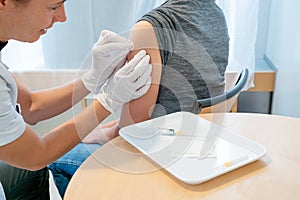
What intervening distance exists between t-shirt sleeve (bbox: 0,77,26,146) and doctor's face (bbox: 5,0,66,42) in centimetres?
14

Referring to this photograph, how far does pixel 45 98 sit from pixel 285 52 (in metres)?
1.28

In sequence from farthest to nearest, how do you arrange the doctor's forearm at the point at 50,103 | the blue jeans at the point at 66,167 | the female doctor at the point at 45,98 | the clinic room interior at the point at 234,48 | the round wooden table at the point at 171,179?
the clinic room interior at the point at 234,48 < the doctor's forearm at the point at 50,103 < the blue jeans at the point at 66,167 < the female doctor at the point at 45,98 < the round wooden table at the point at 171,179

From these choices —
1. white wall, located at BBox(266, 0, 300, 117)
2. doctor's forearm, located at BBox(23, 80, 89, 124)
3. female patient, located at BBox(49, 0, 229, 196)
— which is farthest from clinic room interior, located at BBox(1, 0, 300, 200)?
female patient, located at BBox(49, 0, 229, 196)

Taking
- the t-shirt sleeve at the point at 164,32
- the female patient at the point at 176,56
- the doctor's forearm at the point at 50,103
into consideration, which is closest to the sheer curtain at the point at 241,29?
the female patient at the point at 176,56

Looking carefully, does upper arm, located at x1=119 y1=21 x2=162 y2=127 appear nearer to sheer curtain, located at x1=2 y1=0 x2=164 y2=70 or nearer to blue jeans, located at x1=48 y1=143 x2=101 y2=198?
Result: blue jeans, located at x1=48 y1=143 x2=101 y2=198

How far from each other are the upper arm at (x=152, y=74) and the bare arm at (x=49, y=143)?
8 centimetres

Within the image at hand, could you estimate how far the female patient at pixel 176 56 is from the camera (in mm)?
1098

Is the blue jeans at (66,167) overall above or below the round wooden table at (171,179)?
below

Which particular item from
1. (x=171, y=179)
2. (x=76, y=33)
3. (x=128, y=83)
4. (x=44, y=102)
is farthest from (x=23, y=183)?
(x=76, y=33)

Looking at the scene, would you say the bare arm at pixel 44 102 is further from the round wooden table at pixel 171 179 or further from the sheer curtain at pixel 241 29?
the sheer curtain at pixel 241 29

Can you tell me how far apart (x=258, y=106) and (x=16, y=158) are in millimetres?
1767

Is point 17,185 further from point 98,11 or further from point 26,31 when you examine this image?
point 98,11

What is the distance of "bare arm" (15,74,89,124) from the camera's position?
4.41ft

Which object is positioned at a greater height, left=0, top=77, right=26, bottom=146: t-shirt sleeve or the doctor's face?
the doctor's face
